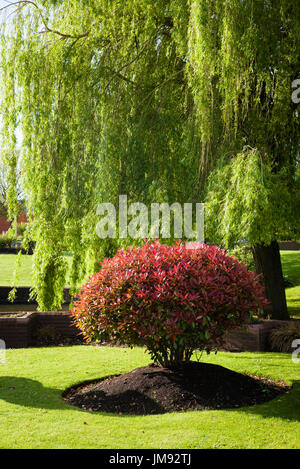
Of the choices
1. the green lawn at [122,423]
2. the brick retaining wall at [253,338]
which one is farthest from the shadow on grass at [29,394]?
the brick retaining wall at [253,338]

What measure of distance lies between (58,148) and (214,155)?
9.40ft

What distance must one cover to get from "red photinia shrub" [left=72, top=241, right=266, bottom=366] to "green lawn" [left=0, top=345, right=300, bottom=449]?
91 cm

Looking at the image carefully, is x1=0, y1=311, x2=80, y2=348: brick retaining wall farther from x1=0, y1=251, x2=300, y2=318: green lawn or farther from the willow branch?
the willow branch

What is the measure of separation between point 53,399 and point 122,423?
1.24 m

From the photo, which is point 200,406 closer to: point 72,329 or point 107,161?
point 107,161

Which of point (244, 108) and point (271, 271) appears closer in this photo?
point (244, 108)

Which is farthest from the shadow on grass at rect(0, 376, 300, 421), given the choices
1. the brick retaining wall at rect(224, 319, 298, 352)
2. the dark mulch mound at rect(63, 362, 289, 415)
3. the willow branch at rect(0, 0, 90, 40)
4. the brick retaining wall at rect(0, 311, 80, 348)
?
the willow branch at rect(0, 0, 90, 40)

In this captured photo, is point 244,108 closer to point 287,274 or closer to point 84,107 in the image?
point 84,107

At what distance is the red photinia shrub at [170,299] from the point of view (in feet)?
19.3

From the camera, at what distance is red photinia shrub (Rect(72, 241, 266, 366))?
5.87 m

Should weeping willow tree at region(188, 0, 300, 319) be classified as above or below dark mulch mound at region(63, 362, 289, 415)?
above

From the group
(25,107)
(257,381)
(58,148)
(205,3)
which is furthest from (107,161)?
(257,381)

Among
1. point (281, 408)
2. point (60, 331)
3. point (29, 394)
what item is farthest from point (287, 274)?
point (29, 394)

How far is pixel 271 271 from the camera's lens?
10.8 metres
